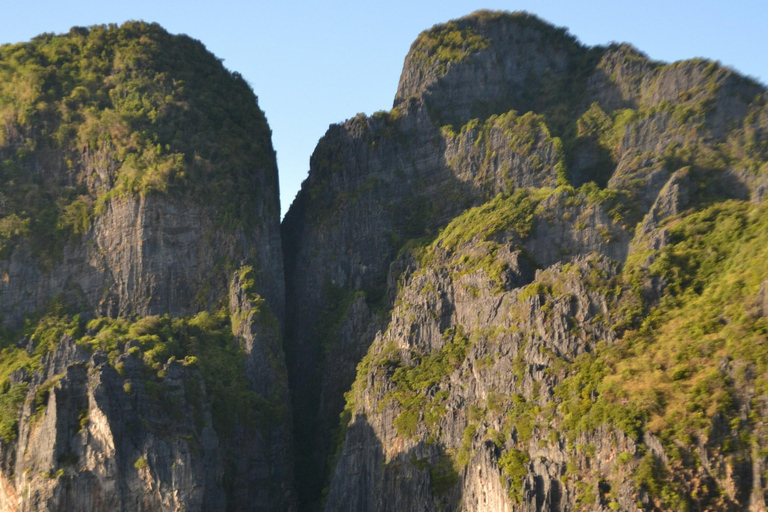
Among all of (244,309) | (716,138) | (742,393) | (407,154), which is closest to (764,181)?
(716,138)

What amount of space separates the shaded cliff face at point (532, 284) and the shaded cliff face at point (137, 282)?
5.92 metres

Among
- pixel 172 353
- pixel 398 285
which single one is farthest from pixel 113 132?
pixel 398 285

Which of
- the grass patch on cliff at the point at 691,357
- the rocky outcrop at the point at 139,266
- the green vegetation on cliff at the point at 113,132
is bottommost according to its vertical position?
the grass patch on cliff at the point at 691,357

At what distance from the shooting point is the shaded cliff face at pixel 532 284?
7525 centimetres

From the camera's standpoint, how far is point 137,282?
3834 inches

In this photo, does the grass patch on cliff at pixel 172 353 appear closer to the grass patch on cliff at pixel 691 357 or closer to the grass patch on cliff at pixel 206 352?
the grass patch on cliff at pixel 206 352

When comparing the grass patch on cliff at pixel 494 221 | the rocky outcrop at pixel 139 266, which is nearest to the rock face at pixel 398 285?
the rocky outcrop at pixel 139 266

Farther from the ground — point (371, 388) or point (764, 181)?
point (764, 181)

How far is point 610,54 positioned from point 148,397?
4500 cm

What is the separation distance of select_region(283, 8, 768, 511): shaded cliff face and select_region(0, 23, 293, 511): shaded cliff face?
19.4ft

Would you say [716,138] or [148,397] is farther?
[716,138]

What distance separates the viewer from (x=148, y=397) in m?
83.8

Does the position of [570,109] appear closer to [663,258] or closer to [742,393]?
[663,258]

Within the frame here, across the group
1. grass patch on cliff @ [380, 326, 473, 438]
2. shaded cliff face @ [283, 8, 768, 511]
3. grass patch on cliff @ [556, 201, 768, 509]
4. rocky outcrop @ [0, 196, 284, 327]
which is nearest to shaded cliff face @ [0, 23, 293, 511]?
rocky outcrop @ [0, 196, 284, 327]
